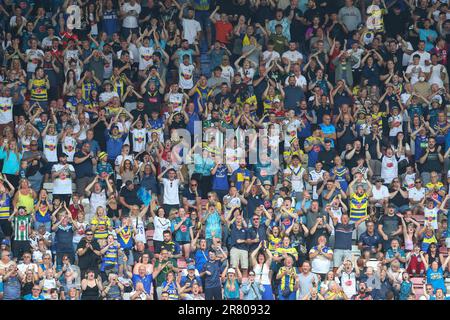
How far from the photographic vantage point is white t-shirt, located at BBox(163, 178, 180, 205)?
3325 cm

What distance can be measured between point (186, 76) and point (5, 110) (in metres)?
3.98

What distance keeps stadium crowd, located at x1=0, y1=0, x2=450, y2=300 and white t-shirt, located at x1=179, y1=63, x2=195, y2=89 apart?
1.7 inches

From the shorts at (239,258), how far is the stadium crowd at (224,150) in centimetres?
3

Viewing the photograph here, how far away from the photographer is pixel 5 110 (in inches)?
1371

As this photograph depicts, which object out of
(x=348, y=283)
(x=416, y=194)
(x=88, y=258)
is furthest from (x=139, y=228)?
(x=416, y=194)

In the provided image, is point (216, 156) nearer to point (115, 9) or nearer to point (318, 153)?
point (318, 153)

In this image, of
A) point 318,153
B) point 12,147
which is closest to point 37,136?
point 12,147

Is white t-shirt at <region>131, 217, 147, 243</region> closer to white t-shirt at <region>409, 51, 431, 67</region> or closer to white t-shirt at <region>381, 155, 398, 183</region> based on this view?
white t-shirt at <region>381, 155, 398, 183</region>

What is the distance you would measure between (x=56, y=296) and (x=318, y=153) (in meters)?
6.47

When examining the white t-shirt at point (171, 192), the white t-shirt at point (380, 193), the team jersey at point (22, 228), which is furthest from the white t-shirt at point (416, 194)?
the team jersey at point (22, 228)

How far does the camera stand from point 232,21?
36875 mm

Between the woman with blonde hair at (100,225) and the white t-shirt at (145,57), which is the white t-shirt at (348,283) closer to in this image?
the woman with blonde hair at (100,225)
